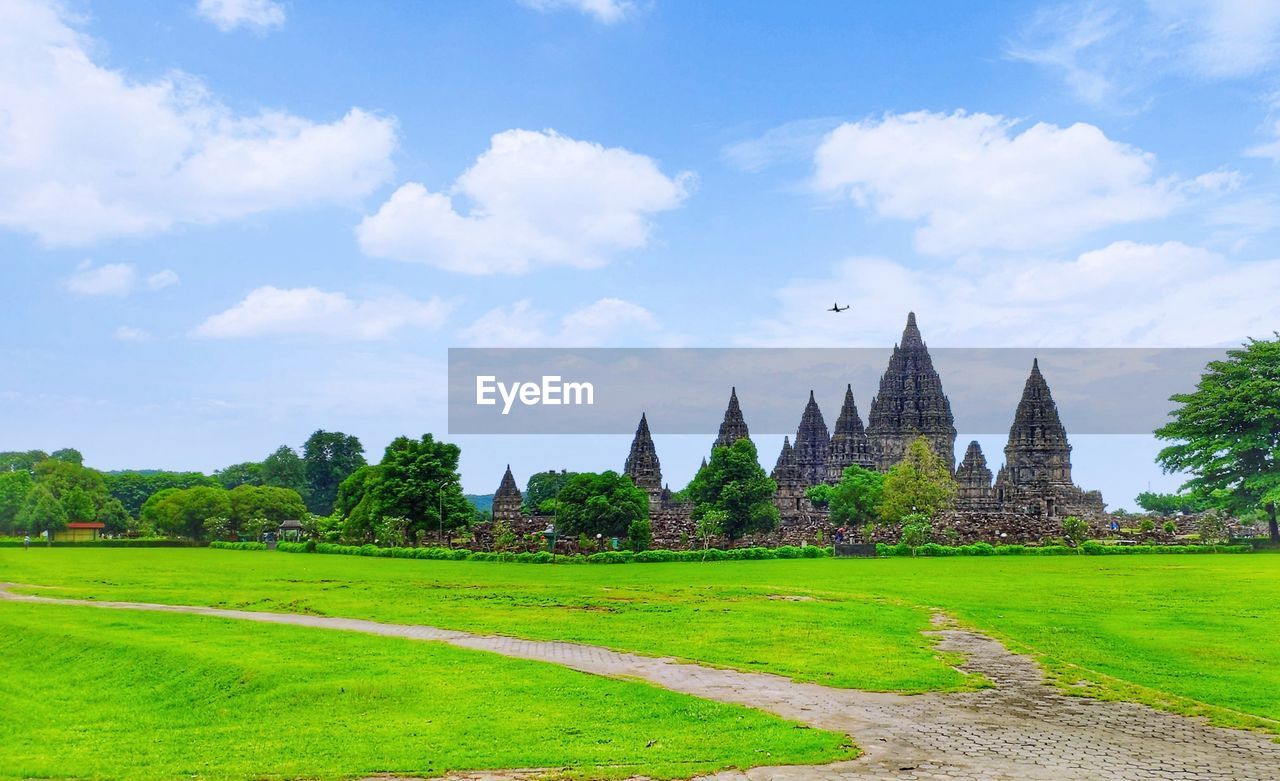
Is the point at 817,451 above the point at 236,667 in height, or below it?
above

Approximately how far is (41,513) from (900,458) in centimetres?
8174

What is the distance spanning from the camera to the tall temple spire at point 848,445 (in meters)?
113

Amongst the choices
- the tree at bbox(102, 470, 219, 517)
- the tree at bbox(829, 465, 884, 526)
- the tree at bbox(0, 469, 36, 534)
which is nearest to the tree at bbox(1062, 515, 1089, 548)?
the tree at bbox(829, 465, 884, 526)

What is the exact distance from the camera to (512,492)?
105 meters

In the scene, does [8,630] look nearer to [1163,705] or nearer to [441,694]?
[441,694]

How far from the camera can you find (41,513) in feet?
287

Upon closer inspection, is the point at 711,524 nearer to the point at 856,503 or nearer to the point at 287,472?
the point at 856,503

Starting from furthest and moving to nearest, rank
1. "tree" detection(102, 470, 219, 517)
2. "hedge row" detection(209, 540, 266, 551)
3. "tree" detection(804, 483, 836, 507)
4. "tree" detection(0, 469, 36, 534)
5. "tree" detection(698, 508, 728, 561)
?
"tree" detection(102, 470, 219, 517) → "tree" detection(804, 483, 836, 507) → "tree" detection(0, 469, 36, 534) → "hedge row" detection(209, 540, 266, 551) → "tree" detection(698, 508, 728, 561)

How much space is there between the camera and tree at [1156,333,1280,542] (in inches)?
2467

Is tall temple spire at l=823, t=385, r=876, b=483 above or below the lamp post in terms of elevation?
above

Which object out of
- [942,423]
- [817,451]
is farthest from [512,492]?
[942,423]

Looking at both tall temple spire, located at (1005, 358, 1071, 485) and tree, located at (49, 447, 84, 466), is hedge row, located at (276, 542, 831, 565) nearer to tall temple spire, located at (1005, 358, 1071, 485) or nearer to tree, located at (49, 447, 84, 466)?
tall temple spire, located at (1005, 358, 1071, 485)

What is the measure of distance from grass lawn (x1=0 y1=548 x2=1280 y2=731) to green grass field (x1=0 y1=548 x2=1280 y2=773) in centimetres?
7

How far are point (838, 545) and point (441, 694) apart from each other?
47.0 meters
